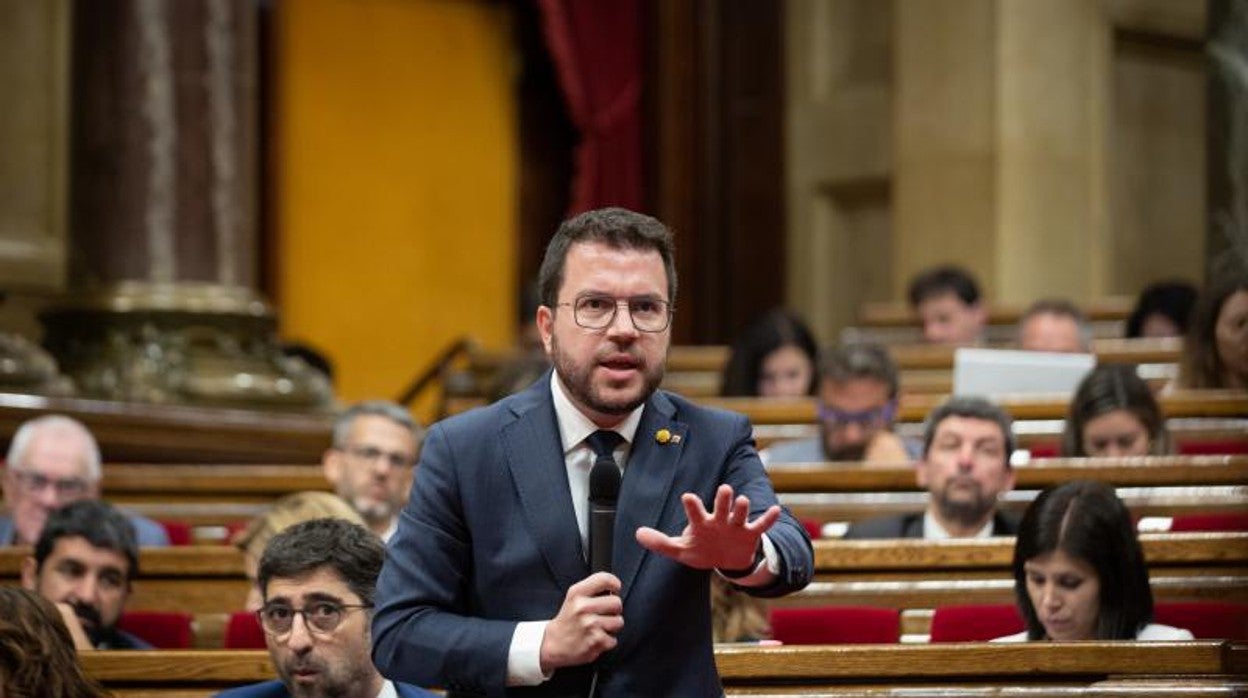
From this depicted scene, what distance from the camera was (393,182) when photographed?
11602mm

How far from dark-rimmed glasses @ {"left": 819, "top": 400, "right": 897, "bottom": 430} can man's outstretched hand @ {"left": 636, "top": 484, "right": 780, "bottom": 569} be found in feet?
12.2

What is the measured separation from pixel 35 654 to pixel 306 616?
381 mm

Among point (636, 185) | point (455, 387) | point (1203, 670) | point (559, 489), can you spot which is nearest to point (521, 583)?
point (559, 489)

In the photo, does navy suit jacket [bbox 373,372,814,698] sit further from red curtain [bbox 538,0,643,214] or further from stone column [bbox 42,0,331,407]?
red curtain [bbox 538,0,643,214]

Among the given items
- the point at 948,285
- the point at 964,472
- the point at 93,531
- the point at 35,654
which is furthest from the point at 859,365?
the point at 35,654

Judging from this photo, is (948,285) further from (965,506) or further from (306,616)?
(306,616)

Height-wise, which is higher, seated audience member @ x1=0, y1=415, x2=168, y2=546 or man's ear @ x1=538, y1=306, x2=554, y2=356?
man's ear @ x1=538, y1=306, x2=554, y2=356

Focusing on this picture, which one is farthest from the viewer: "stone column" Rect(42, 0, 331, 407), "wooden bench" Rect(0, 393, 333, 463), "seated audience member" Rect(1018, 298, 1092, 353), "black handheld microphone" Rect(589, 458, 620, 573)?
"seated audience member" Rect(1018, 298, 1092, 353)

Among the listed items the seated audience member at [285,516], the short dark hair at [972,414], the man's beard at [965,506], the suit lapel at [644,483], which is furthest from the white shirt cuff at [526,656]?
the short dark hair at [972,414]

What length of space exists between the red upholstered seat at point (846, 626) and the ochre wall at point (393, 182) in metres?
6.92

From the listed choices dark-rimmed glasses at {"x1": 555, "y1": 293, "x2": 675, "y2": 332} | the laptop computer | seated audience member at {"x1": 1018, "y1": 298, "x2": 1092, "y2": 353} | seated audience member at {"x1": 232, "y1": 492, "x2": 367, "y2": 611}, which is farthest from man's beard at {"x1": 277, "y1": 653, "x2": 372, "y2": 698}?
seated audience member at {"x1": 1018, "y1": 298, "x2": 1092, "y2": 353}

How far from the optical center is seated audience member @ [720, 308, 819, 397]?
7281 millimetres

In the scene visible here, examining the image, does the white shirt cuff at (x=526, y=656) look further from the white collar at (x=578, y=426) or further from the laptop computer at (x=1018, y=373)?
the laptop computer at (x=1018, y=373)

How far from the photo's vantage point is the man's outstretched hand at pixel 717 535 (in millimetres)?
2412
